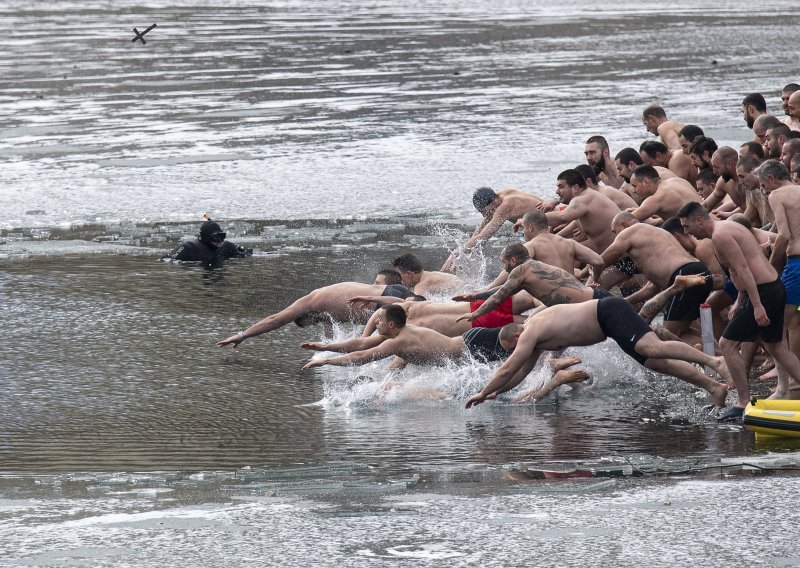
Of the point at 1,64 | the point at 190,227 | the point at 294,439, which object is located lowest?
the point at 294,439

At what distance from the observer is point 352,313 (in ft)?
40.6

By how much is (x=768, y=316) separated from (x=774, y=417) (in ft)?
3.18

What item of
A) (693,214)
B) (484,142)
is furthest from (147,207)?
(693,214)

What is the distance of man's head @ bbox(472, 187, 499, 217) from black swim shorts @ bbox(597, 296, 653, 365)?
4756 millimetres

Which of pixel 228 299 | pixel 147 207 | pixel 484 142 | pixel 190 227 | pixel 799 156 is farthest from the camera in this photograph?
pixel 484 142

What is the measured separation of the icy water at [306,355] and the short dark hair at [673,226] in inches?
49.9

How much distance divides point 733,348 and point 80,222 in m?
9.95

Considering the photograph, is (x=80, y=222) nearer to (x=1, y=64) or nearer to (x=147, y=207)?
(x=147, y=207)

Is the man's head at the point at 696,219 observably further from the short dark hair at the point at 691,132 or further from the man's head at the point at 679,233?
the short dark hair at the point at 691,132

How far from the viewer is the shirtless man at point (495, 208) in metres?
14.6

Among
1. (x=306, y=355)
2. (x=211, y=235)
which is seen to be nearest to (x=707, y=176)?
(x=306, y=355)

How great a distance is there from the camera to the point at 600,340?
10133 millimetres

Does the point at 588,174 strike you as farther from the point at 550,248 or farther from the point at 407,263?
the point at 407,263

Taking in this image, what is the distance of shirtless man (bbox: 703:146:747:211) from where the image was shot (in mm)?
12352
